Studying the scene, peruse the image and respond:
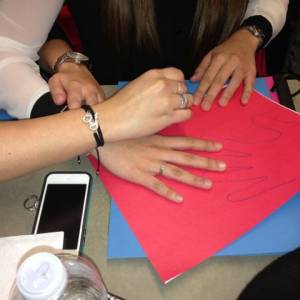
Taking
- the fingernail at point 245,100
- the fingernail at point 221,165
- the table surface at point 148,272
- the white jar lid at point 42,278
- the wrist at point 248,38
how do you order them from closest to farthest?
the white jar lid at point 42,278, the table surface at point 148,272, the fingernail at point 221,165, the fingernail at point 245,100, the wrist at point 248,38

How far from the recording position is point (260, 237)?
1.71ft

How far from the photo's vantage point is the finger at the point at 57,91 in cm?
63

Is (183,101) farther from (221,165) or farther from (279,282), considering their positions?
(279,282)

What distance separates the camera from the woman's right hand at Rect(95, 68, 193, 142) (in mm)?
568

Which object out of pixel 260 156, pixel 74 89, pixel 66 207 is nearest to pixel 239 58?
pixel 260 156

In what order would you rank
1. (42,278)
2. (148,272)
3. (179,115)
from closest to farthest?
(42,278) < (148,272) < (179,115)

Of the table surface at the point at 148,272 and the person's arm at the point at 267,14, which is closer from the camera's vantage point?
the table surface at the point at 148,272

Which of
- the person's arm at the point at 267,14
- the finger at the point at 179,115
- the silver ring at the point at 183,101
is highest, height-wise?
the person's arm at the point at 267,14

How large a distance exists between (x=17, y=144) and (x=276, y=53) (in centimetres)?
97

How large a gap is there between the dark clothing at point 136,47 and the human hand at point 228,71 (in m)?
0.08

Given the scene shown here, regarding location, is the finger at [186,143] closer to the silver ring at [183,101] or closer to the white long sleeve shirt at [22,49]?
the silver ring at [183,101]

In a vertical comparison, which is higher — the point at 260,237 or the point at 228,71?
the point at 228,71

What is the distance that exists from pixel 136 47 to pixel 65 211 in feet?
1.63

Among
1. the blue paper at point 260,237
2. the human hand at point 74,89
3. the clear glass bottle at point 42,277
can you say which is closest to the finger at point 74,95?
the human hand at point 74,89
